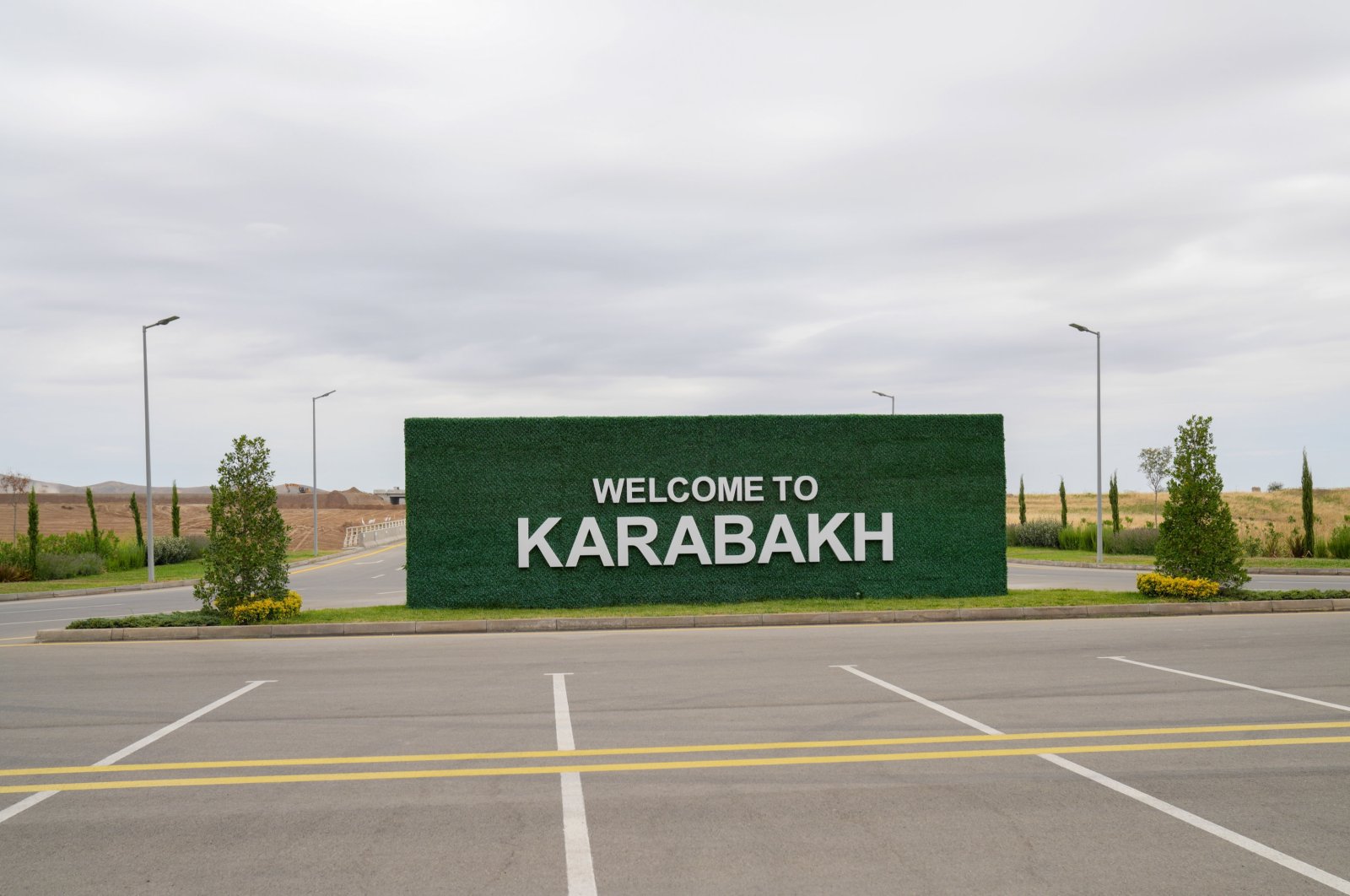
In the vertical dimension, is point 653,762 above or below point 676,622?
above

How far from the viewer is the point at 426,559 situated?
19.2 metres

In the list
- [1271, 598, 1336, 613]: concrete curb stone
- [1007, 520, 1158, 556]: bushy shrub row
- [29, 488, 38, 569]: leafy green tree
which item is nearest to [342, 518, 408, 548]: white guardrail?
[29, 488, 38, 569]: leafy green tree

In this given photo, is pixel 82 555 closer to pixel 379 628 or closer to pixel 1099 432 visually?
pixel 379 628

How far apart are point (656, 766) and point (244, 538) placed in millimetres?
12547

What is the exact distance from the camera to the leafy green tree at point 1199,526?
19297mm

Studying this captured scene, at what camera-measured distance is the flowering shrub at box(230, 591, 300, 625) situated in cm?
1666

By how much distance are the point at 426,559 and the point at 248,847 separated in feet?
45.5

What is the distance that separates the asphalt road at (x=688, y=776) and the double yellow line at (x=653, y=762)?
32 mm

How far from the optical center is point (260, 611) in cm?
1667

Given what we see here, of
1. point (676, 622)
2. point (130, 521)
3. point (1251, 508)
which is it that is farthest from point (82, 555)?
point (1251, 508)

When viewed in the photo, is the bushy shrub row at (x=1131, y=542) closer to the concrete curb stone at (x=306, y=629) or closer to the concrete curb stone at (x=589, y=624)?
the concrete curb stone at (x=589, y=624)

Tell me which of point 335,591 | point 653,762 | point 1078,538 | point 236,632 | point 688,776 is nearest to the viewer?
point 688,776

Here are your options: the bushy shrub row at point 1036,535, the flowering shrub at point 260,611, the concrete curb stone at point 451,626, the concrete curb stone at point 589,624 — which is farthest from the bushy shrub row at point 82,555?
the bushy shrub row at point 1036,535

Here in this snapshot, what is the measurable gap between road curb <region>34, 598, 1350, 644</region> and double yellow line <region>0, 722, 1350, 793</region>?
910cm
